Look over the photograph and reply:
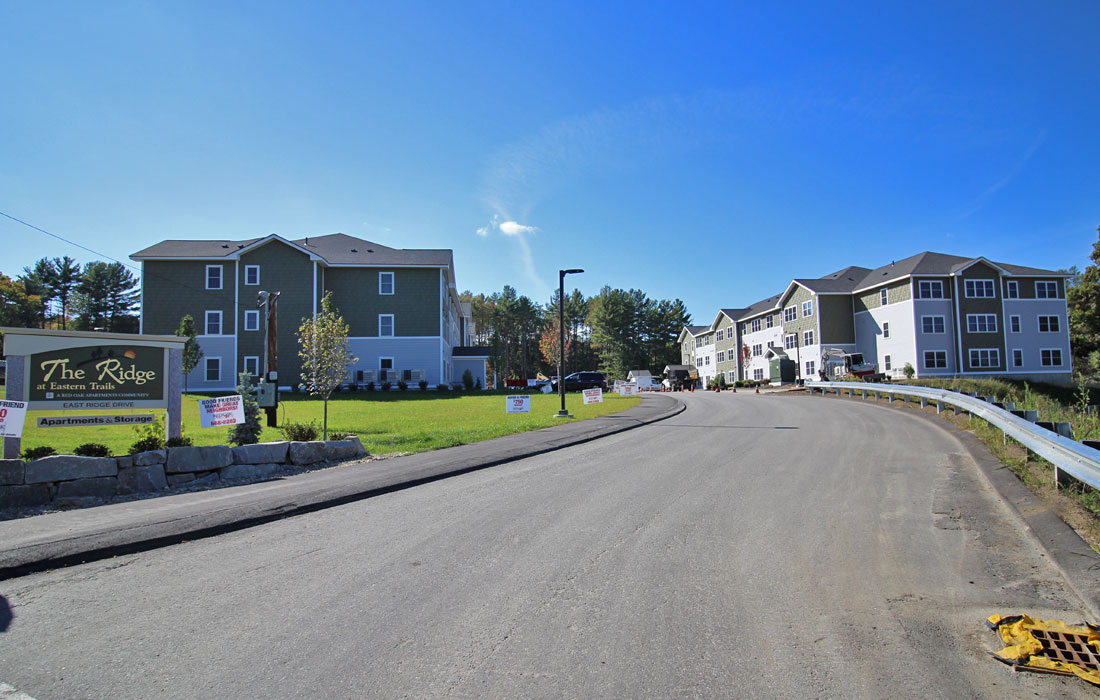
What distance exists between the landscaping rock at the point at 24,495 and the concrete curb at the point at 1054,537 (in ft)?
37.2

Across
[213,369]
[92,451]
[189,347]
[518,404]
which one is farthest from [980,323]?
[213,369]

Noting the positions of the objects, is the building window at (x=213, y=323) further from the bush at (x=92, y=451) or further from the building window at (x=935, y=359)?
the building window at (x=935, y=359)

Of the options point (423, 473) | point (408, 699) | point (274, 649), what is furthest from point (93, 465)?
point (408, 699)

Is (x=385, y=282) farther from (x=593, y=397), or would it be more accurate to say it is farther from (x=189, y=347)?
(x=593, y=397)

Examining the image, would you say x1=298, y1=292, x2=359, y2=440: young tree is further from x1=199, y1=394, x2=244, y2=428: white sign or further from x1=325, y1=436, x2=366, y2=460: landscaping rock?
x1=199, y1=394, x2=244, y2=428: white sign

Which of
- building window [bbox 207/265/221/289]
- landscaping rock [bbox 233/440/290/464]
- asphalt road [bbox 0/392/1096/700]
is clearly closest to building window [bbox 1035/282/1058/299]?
asphalt road [bbox 0/392/1096/700]

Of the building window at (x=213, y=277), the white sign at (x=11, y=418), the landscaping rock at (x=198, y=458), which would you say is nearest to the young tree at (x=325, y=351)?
the landscaping rock at (x=198, y=458)

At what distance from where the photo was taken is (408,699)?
3100 mm

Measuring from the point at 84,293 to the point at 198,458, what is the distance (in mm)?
76310

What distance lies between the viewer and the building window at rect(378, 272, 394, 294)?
41844mm

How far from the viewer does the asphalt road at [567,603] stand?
3.30 meters

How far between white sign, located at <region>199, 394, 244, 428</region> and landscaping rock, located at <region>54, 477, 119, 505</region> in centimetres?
235

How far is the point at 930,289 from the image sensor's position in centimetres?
4484

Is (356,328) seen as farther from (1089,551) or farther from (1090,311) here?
(1090,311)
